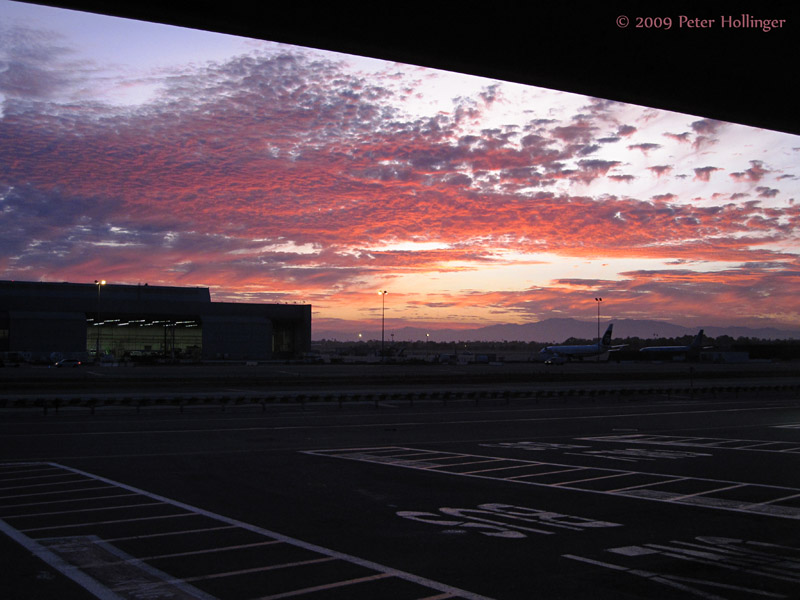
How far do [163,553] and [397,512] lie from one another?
4349mm

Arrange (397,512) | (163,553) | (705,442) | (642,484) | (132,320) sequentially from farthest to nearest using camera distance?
1. (132,320)
2. (705,442)
3. (642,484)
4. (397,512)
5. (163,553)

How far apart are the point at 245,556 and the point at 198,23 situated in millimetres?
6831

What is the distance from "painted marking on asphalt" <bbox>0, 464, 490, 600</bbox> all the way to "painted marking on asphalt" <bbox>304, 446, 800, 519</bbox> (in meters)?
7.19

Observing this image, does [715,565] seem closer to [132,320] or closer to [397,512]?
[397,512]

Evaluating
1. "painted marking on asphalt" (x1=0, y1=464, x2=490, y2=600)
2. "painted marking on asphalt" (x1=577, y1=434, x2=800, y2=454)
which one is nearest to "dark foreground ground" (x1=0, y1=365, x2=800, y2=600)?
"painted marking on asphalt" (x1=0, y1=464, x2=490, y2=600)

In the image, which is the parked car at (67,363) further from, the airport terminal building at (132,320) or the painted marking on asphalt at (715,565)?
the painted marking on asphalt at (715,565)

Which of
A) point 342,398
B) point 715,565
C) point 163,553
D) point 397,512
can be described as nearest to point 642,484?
point 397,512

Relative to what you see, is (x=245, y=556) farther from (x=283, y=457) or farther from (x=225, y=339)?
(x=225, y=339)

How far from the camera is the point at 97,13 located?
775cm

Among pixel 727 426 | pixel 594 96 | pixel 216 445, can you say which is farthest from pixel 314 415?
pixel 594 96

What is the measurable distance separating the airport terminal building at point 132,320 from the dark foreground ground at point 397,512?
76.5 m

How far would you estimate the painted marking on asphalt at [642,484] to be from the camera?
45.3 ft

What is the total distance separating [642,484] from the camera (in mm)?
16250

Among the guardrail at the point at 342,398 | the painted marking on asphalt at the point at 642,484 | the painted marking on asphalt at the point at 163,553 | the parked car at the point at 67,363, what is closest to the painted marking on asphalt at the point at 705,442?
the painted marking on asphalt at the point at 642,484
